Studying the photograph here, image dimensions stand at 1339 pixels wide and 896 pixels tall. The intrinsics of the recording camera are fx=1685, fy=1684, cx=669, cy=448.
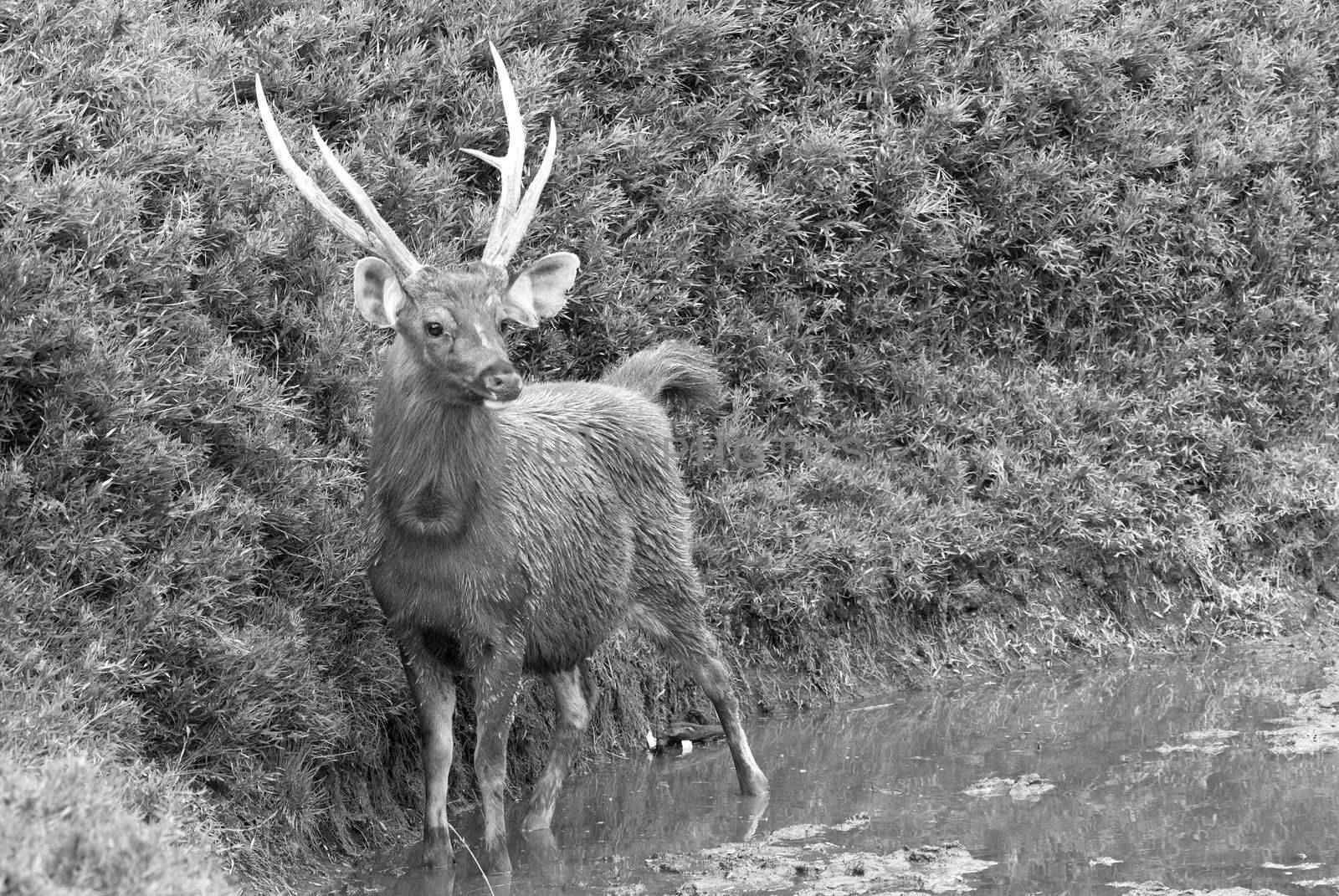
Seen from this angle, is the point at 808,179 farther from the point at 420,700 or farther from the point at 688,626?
the point at 420,700

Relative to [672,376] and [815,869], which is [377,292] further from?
[815,869]

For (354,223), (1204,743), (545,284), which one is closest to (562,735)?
(545,284)

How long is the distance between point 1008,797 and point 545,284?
303 cm

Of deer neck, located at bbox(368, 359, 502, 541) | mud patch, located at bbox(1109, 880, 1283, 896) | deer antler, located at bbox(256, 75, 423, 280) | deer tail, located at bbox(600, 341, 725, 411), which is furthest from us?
deer tail, located at bbox(600, 341, 725, 411)

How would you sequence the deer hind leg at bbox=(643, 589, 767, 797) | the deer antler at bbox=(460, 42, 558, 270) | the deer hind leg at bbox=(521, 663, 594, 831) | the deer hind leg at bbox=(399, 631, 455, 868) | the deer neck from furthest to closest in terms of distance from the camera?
1. the deer hind leg at bbox=(643, 589, 767, 797)
2. the deer hind leg at bbox=(521, 663, 594, 831)
3. the deer antler at bbox=(460, 42, 558, 270)
4. the deer hind leg at bbox=(399, 631, 455, 868)
5. the deer neck

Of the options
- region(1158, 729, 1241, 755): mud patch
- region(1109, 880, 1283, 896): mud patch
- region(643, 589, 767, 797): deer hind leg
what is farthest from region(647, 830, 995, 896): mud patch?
region(1158, 729, 1241, 755): mud patch

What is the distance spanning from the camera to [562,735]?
25.5 feet

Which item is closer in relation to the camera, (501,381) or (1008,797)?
(501,381)

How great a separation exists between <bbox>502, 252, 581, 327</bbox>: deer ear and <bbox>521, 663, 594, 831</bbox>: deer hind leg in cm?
177

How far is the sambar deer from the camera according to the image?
21.4ft

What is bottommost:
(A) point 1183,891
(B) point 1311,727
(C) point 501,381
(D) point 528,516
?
(B) point 1311,727

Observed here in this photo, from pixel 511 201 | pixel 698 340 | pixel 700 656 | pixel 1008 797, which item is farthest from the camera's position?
pixel 698 340

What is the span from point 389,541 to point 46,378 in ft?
4.76

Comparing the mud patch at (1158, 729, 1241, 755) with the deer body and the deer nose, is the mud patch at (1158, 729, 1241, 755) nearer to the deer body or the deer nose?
the deer body
